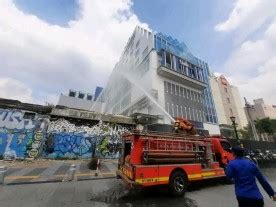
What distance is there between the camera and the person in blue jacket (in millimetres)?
3431

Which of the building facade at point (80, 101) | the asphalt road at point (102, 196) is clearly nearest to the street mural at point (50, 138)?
the asphalt road at point (102, 196)

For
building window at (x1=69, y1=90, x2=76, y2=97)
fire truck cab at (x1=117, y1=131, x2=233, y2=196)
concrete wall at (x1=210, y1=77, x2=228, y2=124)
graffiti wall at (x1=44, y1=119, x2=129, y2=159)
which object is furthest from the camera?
building window at (x1=69, y1=90, x2=76, y2=97)

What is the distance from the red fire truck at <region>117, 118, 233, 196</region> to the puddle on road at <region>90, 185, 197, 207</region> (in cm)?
52

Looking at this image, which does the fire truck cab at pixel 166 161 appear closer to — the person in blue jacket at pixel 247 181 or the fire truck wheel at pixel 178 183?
the fire truck wheel at pixel 178 183

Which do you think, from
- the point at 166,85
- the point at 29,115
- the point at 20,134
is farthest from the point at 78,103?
the point at 20,134

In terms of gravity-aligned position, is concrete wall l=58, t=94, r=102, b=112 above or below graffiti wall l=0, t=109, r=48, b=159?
above

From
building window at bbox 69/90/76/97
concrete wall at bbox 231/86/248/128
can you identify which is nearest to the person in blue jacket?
concrete wall at bbox 231/86/248/128

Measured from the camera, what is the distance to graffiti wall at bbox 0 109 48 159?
677 inches

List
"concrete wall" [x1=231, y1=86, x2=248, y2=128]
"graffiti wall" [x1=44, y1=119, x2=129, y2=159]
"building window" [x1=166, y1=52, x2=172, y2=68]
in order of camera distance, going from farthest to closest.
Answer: "concrete wall" [x1=231, y1=86, x2=248, y2=128] → "building window" [x1=166, y1=52, x2=172, y2=68] → "graffiti wall" [x1=44, y1=119, x2=129, y2=159]

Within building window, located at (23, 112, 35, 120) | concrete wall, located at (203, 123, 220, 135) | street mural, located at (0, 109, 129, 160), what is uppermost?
concrete wall, located at (203, 123, 220, 135)

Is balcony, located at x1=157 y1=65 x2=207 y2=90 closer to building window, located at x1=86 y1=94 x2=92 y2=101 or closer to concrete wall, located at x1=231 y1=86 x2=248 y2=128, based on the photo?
concrete wall, located at x1=231 y1=86 x2=248 y2=128

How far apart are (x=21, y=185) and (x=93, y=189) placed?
3.46 m

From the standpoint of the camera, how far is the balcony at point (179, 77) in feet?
101

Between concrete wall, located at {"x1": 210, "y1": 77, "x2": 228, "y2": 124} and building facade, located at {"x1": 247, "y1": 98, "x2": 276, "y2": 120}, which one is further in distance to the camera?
building facade, located at {"x1": 247, "y1": 98, "x2": 276, "y2": 120}
